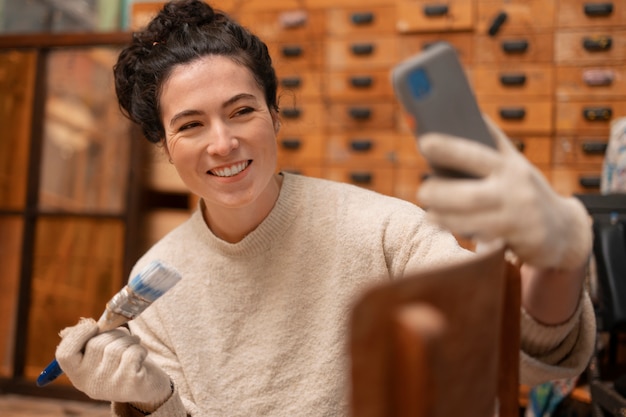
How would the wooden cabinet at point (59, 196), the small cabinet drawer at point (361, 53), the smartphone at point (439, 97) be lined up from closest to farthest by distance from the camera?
the smartphone at point (439, 97) → the small cabinet drawer at point (361, 53) → the wooden cabinet at point (59, 196)

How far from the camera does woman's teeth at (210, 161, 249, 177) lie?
3.71ft

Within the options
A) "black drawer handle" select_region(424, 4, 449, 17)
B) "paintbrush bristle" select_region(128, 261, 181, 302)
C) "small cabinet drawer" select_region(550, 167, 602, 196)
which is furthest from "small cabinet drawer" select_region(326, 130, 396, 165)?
"paintbrush bristle" select_region(128, 261, 181, 302)

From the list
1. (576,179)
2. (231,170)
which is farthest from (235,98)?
(576,179)

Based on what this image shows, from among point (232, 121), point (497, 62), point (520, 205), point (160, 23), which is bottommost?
point (520, 205)

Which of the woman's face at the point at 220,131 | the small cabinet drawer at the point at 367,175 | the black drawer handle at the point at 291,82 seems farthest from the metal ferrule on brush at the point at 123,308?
the black drawer handle at the point at 291,82

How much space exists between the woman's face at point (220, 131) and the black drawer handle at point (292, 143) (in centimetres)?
151

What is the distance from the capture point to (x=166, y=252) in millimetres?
1321

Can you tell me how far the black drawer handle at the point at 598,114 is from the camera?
2383 mm

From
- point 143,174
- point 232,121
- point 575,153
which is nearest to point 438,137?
point 232,121

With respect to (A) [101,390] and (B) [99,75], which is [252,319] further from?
(B) [99,75]

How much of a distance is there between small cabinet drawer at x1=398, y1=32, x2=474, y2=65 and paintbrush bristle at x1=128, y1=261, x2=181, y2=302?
1.84 meters

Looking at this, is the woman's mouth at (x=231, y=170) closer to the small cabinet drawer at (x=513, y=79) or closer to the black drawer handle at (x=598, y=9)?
the small cabinet drawer at (x=513, y=79)

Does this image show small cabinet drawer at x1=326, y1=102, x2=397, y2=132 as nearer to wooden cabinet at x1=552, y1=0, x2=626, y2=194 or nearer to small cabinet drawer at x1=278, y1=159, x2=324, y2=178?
small cabinet drawer at x1=278, y1=159, x2=324, y2=178

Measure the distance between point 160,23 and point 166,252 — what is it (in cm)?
42
